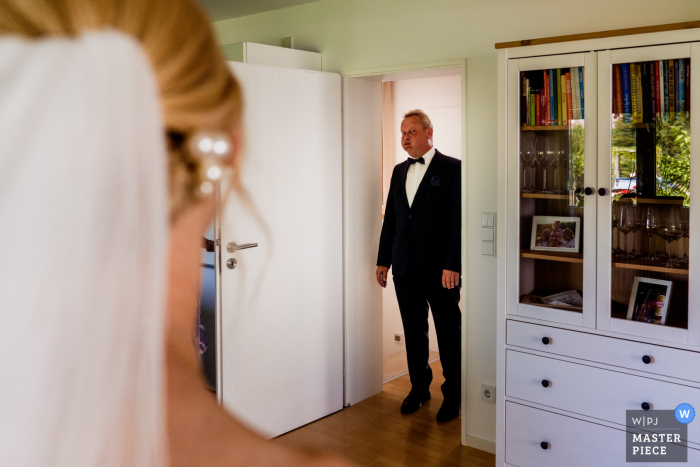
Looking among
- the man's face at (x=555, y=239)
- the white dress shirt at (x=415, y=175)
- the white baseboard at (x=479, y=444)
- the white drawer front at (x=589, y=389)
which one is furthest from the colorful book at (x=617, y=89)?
the white baseboard at (x=479, y=444)

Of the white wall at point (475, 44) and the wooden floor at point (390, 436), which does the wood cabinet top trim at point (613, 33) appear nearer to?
the white wall at point (475, 44)

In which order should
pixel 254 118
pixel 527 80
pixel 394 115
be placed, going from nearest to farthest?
1. pixel 527 80
2. pixel 254 118
3. pixel 394 115

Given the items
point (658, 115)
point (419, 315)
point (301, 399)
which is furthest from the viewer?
point (419, 315)

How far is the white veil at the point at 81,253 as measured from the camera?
50 cm

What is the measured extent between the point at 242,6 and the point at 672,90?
→ 8.58 feet

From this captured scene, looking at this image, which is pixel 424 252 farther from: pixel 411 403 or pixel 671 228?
pixel 671 228

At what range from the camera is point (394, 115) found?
4.93m

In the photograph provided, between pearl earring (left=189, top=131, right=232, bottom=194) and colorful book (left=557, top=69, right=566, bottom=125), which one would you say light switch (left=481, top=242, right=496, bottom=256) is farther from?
pearl earring (left=189, top=131, right=232, bottom=194)

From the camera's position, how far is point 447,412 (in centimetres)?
373

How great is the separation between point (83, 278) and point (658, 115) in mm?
2410

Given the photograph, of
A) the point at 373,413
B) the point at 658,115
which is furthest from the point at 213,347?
the point at 658,115

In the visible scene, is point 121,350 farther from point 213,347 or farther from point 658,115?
point 213,347

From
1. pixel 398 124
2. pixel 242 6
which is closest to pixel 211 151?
pixel 242 6

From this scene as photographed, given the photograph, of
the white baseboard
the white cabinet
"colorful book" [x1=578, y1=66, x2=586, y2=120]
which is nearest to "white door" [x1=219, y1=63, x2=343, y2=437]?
the white baseboard
